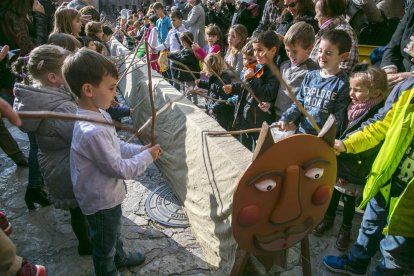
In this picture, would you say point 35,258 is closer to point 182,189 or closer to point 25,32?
point 182,189

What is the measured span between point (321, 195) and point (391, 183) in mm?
552

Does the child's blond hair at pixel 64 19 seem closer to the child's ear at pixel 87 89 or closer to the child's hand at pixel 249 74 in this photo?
the child's hand at pixel 249 74

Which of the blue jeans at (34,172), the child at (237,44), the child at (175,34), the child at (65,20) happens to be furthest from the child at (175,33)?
the blue jeans at (34,172)

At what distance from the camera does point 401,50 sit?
2869 mm

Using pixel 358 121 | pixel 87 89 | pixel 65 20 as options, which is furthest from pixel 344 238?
pixel 65 20

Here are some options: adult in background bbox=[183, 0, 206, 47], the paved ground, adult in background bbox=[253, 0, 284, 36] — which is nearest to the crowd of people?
the paved ground

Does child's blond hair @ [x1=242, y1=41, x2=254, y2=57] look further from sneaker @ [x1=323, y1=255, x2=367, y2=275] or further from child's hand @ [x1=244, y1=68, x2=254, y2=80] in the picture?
sneaker @ [x1=323, y1=255, x2=367, y2=275]

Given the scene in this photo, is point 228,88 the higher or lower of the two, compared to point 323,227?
higher

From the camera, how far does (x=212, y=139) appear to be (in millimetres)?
2422

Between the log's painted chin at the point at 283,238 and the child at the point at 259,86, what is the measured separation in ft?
4.92

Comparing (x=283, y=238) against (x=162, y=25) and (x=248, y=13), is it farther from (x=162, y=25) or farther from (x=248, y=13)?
(x=162, y=25)

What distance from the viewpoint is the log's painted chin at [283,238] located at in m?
1.64

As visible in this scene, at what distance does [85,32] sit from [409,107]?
16.1 feet

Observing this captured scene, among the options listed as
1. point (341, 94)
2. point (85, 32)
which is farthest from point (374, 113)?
point (85, 32)
